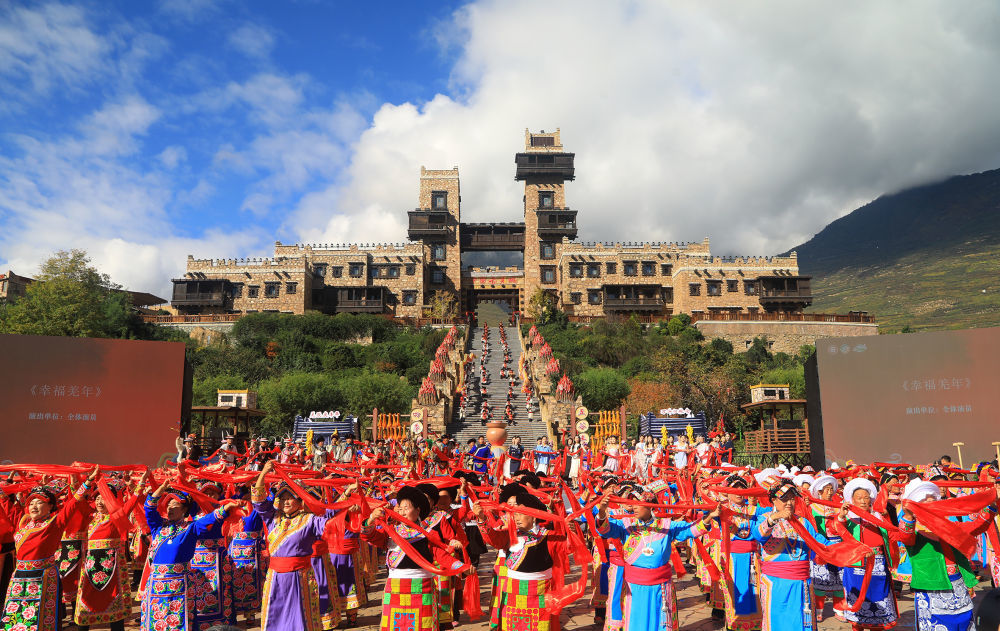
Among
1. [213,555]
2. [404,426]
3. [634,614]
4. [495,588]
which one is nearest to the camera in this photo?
[634,614]

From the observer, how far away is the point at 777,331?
1738 inches

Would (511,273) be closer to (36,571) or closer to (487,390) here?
(487,390)

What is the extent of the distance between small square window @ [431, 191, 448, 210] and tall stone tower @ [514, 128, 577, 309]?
647 centimetres

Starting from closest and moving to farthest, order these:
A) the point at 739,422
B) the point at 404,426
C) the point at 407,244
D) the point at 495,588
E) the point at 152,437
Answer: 1. the point at 495,588
2. the point at 152,437
3. the point at 404,426
4. the point at 739,422
5. the point at 407,244

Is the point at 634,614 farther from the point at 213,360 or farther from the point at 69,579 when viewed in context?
the point at 213,360

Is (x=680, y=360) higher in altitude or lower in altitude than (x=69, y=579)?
higher

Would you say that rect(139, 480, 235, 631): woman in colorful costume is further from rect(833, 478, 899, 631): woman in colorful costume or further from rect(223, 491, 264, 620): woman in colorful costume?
rect(833, 478, 899, 631): woman in colorful costume

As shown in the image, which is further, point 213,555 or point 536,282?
point 536,282

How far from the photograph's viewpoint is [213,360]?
3719 centimetres

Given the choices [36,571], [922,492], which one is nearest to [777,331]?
[922,492]

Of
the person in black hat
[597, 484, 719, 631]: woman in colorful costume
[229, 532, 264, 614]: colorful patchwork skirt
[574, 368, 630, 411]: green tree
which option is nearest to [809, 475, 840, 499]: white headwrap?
[597, 484, 719, 631]: woman in colorful costume

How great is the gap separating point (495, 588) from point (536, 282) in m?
47.6

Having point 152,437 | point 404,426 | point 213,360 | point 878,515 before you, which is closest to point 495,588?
point 878,515

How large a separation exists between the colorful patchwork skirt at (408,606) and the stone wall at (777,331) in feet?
137
